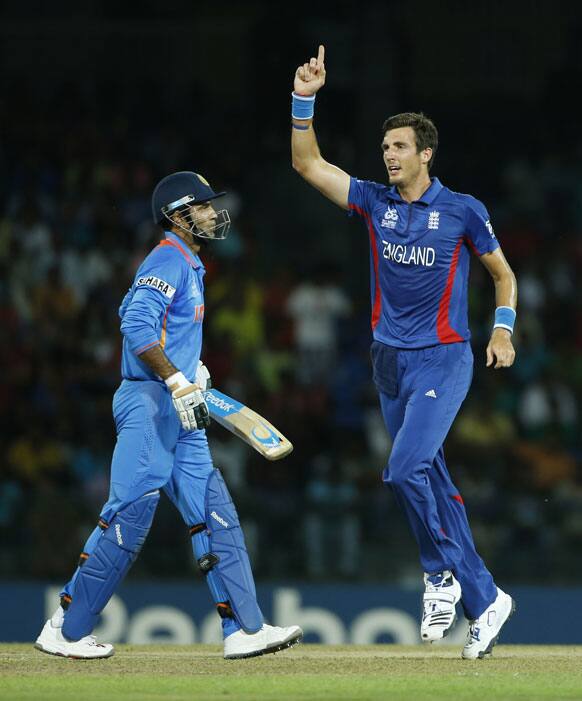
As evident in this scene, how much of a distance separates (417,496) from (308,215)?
923cm

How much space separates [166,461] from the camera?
21.5 feet

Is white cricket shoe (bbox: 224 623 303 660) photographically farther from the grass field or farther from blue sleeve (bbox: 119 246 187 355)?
blue sleeve (bbox: 119 246 187 355)

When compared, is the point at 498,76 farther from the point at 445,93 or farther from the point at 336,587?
the point at 336,587

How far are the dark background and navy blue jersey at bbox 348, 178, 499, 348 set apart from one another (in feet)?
12.7

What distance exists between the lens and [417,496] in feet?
21.3

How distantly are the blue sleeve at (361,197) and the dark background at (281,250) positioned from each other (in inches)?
152

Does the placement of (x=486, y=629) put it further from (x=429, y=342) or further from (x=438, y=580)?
(x=429, y=342)

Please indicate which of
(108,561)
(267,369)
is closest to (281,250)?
(267,369)

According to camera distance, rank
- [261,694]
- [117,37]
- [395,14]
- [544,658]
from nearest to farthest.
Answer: [261,694], [544,658], [395,14], [117,37]

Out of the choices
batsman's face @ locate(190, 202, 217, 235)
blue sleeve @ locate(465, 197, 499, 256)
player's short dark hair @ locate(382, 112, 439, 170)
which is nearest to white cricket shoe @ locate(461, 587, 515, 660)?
blue sleeve @ locate(465, 197, 499, 256)

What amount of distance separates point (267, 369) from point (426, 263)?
6.32 m

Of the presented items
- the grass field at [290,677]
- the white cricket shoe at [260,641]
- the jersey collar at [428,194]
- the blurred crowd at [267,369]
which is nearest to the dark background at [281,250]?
the blurred crowd at [267,369]

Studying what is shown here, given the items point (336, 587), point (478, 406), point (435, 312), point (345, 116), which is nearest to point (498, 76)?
point (345, 116)

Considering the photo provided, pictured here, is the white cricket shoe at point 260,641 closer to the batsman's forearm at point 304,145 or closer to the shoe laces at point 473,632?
the shoe laces at point 473,632
